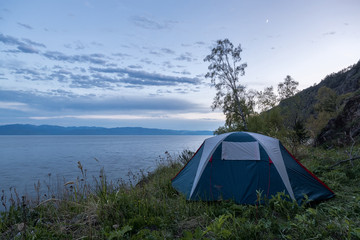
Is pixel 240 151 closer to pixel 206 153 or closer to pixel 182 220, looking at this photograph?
pixel 206 153

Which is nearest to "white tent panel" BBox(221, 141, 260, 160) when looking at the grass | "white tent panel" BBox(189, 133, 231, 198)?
"white tent panel" BBox(189, 133, 231, 198)

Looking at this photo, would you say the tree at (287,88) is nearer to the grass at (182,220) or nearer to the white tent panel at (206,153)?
the grass at (182,220)

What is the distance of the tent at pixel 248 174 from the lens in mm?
5062

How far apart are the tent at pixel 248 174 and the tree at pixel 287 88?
1130 inches

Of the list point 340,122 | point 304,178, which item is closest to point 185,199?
point 304,178

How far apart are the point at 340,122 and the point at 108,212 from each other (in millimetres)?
14172

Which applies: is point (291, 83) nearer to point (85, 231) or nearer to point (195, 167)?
point (195, 167)

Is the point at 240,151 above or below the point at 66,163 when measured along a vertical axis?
above

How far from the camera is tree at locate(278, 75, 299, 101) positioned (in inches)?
1231

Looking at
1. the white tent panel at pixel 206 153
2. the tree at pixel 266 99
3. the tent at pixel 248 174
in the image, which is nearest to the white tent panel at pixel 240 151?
the tent at pixel 248 174

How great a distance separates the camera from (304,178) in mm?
5297

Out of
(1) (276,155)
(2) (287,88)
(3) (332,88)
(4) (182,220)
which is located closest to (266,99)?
(2) (287,88)

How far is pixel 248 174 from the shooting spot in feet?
17.1

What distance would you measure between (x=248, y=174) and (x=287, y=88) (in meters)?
30.4
